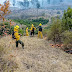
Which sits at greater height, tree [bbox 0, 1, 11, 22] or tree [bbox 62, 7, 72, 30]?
tree [bbox 0, 1, 11, 22]

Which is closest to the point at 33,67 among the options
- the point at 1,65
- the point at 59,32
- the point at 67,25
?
the point at 1,65

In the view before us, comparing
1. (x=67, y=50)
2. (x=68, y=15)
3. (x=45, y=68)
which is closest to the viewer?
(x=45, y=68)

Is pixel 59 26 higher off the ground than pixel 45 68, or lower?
higher

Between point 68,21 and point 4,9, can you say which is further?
point 68,21

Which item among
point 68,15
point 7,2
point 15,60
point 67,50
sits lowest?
point 67,50

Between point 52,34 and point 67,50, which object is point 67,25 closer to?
point 52,34

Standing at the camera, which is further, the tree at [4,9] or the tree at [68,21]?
the tree at [68,21]

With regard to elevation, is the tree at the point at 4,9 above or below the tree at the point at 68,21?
above

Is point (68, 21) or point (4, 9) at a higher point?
point (4, 9)

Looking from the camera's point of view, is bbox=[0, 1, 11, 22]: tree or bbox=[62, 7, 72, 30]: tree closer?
bbox=[0, 1, 11, 22]: tree

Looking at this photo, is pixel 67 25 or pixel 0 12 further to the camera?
pixel 67 25

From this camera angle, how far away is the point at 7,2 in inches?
167

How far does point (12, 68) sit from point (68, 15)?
7.77m

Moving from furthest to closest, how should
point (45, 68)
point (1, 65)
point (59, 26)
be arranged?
point (59, 26) < point (45, 68) < point (1, 65)
